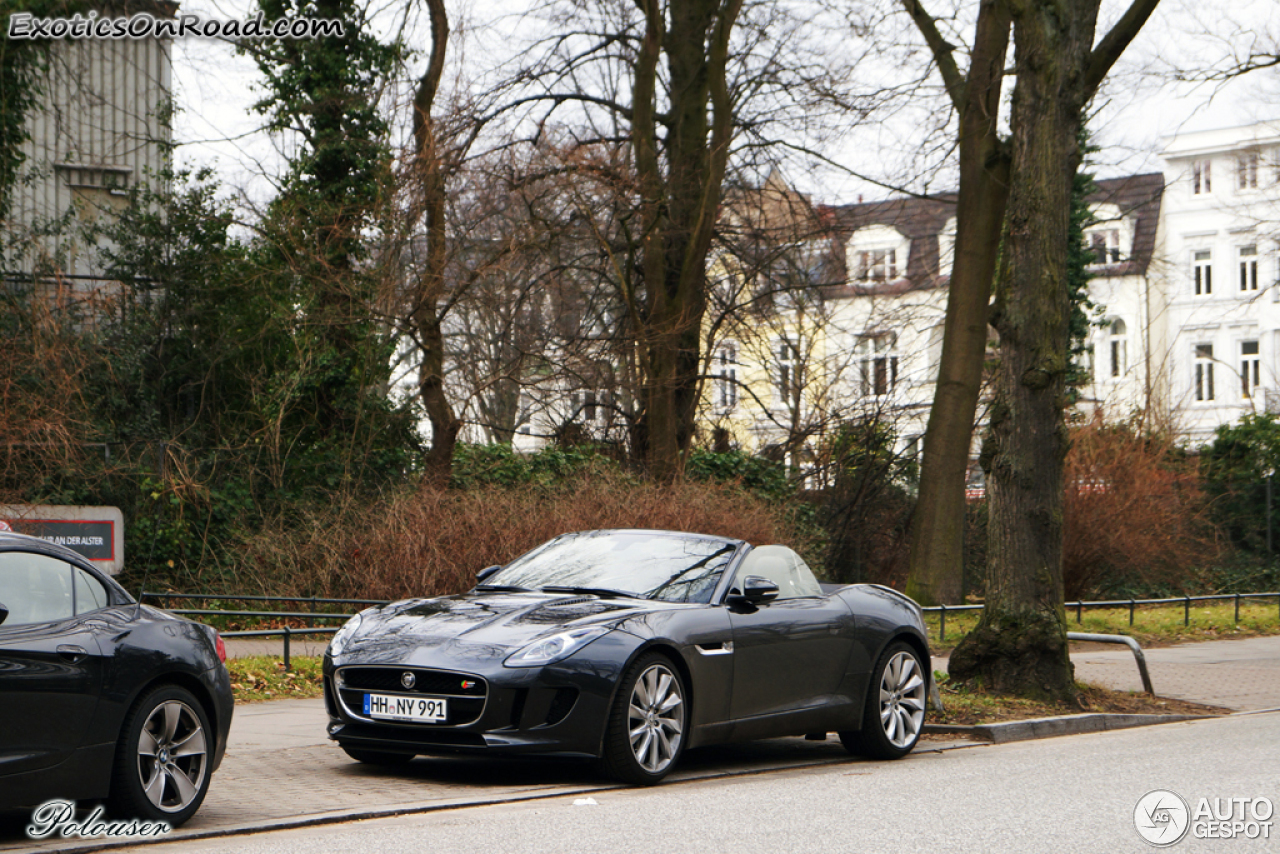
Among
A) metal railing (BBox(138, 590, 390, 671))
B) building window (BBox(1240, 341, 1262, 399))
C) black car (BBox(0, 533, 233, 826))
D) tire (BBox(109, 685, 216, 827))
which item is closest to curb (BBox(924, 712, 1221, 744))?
metal railing (BBox(138, 590, 390, 671))

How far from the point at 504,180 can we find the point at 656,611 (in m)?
14.4

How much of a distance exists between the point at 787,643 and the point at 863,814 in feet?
6.69

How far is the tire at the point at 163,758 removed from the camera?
6543 millimetres

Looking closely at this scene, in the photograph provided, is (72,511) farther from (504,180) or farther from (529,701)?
(504,180)

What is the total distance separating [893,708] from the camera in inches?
403

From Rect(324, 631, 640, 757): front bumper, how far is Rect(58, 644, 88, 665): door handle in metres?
2.07

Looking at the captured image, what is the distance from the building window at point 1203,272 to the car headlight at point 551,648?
60793mm

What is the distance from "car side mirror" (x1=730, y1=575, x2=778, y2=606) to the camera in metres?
9.02

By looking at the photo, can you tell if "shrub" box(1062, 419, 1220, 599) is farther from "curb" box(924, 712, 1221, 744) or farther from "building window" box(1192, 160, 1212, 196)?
"building window" box(1192, 160, 1212, 196)

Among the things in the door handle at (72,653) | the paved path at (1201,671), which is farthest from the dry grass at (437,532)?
the door handle at (72,653)

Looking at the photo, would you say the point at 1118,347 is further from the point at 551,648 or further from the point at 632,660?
the point at 551,648

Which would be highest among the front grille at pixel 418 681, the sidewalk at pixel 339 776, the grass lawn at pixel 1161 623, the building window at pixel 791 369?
the building window at pixel 791 369

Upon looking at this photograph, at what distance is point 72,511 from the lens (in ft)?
44.8

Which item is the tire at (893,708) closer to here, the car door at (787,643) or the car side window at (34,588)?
the car door at (787,643)
